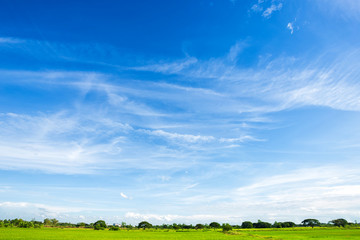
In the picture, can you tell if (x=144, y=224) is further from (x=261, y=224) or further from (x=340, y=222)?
(x=340, y=222)

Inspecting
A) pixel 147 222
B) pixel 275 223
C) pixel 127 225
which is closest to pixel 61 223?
pixel 127 225

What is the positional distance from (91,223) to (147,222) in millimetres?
37069

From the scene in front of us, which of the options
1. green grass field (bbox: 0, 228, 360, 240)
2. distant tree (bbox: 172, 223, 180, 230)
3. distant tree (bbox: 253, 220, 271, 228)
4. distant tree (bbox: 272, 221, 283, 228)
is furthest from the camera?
distant tree (bbox: 253, 220, 271, 228)

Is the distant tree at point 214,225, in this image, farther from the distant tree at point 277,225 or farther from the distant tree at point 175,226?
the distant tree at point 277,225

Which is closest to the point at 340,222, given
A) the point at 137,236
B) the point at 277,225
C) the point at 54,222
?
the point at 277,225

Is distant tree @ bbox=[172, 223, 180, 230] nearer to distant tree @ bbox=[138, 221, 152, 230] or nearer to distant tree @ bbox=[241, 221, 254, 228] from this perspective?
distant tree @ bbox=[138, 221, 152, 230]

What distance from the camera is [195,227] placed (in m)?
172

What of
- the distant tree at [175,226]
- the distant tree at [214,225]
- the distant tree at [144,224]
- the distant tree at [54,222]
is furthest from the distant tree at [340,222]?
the distant tree at [54,222]

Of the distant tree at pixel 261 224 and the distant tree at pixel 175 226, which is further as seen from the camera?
the distant tree at pixel 261 224

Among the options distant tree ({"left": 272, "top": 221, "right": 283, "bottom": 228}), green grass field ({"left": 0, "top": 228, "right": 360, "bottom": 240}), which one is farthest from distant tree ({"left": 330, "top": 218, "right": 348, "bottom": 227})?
green grass field ({"left": 0, "top": 228, "right": 360, "bottom": 240})

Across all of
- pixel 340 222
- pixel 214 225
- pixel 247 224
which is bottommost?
pixel 214 225

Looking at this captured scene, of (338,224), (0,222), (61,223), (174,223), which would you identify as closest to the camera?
(0,222)

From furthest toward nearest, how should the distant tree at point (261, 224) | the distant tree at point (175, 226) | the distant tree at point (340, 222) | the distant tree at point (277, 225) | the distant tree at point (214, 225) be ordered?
the distant tree at point (214, 225) → the distant tree at point (261, 224) → the distant tree at point (175, 226) → the distant tree at point (277, 225) → the distant tree at point (340, 222)

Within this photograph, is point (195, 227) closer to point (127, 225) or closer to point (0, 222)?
point (127, 225)
